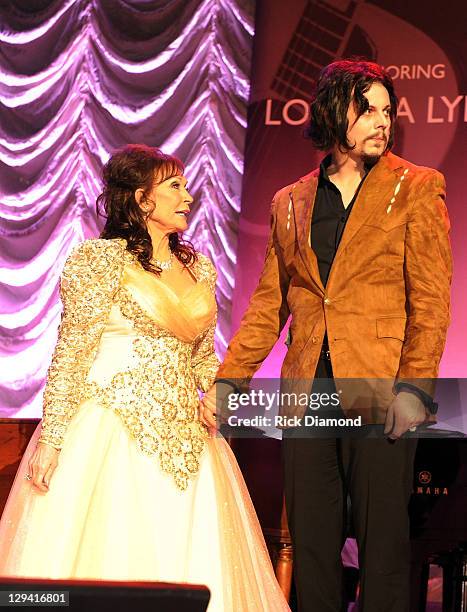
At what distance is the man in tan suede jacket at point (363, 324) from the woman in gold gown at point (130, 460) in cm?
36

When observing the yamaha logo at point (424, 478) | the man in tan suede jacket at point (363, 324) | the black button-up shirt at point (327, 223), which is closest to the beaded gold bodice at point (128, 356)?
the man in tan suede jacket at point (363, 324)

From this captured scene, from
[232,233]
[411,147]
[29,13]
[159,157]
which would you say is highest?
[29,13]

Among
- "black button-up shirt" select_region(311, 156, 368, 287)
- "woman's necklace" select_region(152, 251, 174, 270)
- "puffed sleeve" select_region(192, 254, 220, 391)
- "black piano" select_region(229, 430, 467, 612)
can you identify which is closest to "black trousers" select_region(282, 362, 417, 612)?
"black button-up shirt" select_region(311, 156, 368, 287)

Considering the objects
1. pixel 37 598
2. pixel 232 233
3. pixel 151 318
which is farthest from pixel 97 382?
pixel 232 233

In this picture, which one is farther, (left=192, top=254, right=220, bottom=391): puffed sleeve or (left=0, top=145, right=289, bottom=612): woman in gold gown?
(left=192, top=254, right=220, bottom=391): puffed sleeve

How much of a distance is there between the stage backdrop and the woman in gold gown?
182 cm

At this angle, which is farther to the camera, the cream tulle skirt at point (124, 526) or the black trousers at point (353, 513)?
the cream tulle skirt at point (124, 526)

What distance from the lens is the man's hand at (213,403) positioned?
8.22ft

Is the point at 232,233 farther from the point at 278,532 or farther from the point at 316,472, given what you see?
the point at 316,472

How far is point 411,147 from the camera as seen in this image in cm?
443

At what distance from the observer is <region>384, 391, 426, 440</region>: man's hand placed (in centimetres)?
209

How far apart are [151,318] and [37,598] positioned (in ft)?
5.80

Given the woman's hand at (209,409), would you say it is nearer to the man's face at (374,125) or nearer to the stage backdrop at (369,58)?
the man's face at (374,125)

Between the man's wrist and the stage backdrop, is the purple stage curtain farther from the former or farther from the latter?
the man's wrist
